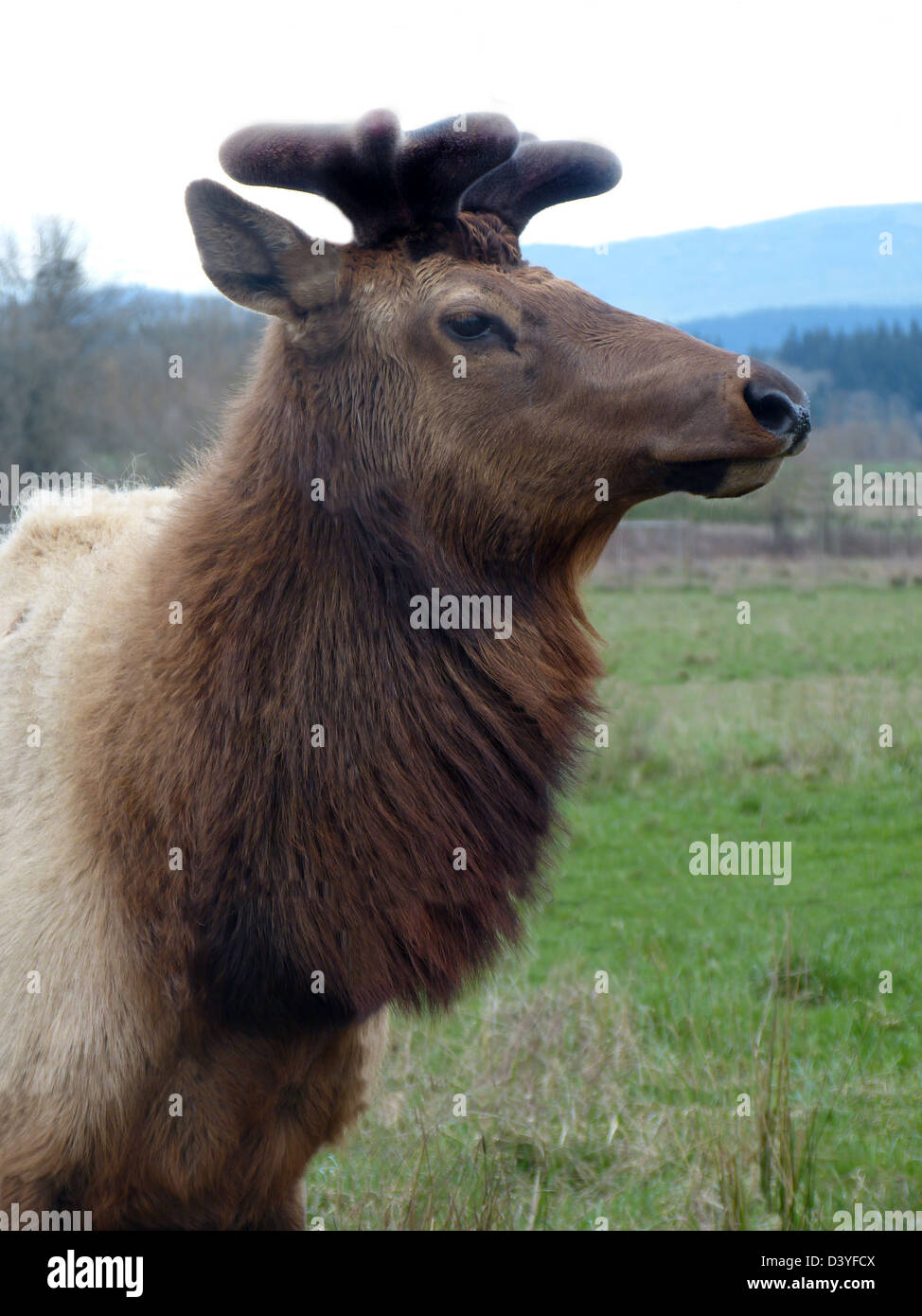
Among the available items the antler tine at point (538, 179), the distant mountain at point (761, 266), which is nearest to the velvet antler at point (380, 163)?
the antler tine at point (538, 179)

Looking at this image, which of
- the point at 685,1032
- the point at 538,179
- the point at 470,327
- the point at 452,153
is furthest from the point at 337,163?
the point at 685,1032

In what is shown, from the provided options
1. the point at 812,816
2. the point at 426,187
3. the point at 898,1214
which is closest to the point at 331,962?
the point at 426,187

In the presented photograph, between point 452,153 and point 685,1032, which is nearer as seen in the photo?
point 452,153

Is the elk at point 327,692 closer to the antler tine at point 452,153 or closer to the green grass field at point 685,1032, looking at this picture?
the antler tine at point 452,153

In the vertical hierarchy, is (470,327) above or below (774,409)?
above

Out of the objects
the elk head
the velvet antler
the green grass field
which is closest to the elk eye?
the elk head

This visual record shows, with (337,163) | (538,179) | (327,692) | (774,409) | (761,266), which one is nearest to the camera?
(774,409)

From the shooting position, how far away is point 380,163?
3242 millimetres

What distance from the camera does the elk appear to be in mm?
3117

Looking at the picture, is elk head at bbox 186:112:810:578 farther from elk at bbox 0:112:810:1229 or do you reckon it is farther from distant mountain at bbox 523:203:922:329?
distant mountain at bbox 523:203:922:329

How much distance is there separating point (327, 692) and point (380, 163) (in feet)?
4.55

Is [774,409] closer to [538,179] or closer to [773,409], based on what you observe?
[773,409]

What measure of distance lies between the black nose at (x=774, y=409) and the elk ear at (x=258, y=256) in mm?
1140
